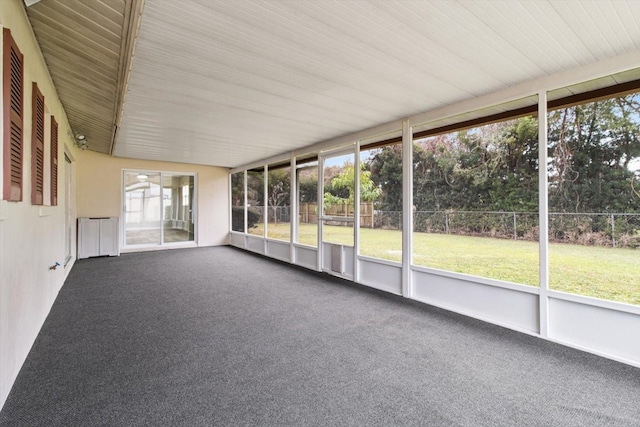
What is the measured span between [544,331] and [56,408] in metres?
3.83

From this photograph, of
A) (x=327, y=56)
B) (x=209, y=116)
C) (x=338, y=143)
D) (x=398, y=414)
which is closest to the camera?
(x=398, y=414)

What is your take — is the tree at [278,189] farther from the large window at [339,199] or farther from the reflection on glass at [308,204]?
the large window at [339,199]

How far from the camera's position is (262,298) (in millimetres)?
4273

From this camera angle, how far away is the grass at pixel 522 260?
272 cm

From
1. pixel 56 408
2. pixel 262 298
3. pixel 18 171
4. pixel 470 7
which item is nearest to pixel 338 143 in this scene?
pixel 262 298

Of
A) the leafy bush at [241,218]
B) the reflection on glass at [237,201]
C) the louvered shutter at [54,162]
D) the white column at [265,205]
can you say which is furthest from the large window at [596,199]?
the reflection on glass at [237,201]

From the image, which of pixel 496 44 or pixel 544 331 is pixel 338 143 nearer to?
pixel 496 44

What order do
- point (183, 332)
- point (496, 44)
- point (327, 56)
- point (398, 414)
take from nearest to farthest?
point (398, 414) < point (496, 44) < point (327, 56) < point (183, 332)

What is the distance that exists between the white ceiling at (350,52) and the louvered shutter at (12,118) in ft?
2.41

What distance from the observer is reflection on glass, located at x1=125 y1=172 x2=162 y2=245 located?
26.7 feet

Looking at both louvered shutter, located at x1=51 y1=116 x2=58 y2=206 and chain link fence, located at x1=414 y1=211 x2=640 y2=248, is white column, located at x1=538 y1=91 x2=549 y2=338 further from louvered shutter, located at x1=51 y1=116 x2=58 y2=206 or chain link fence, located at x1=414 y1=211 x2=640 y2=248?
louvered shutter, located at x1=51 y1=116 x2=58 y2=206

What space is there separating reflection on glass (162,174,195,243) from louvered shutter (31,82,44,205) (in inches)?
229

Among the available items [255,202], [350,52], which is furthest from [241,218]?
[350,52]

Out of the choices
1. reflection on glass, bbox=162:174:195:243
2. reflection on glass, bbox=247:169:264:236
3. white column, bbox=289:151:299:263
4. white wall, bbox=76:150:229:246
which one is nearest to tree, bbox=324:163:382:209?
white column, bbox=289:151:299:263
